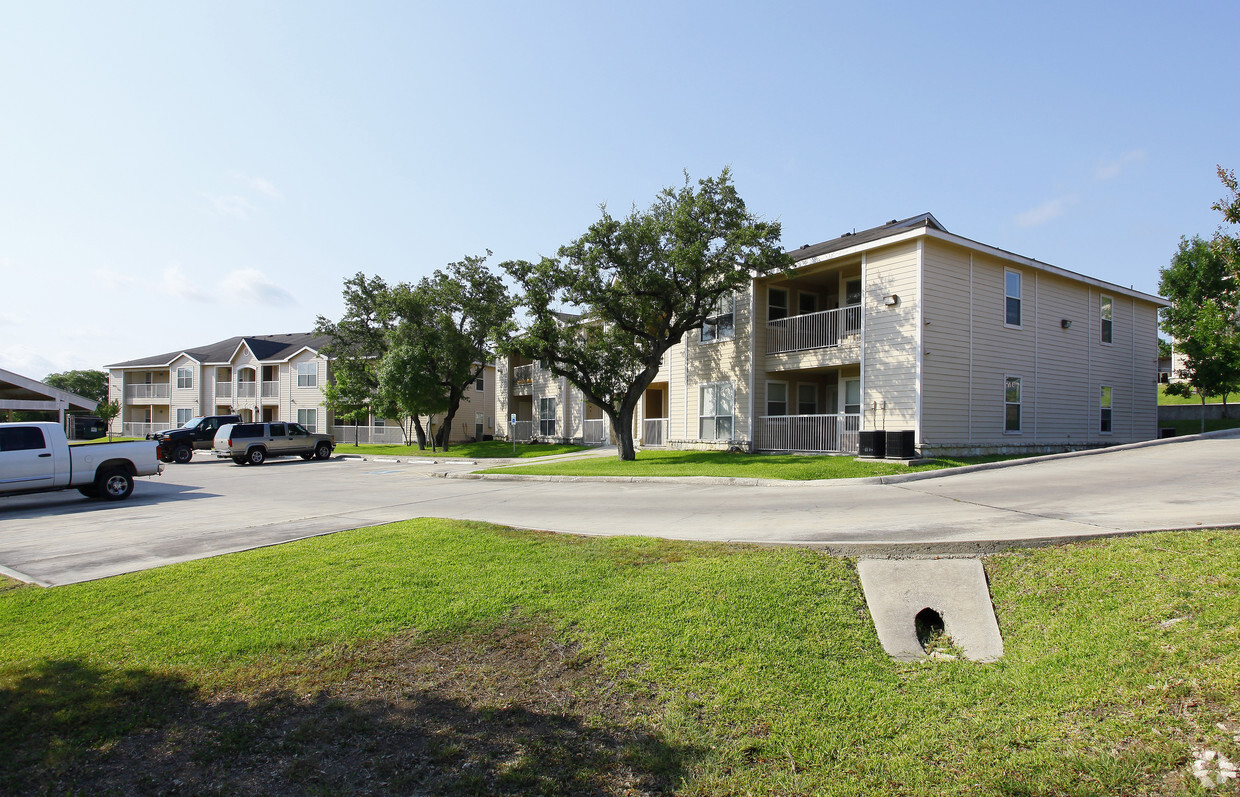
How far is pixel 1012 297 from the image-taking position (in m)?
21.4

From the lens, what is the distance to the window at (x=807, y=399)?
2483cm

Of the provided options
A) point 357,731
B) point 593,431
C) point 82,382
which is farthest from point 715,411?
point 82,382

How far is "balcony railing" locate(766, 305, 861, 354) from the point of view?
2156 cm

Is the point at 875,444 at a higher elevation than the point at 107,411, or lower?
lower

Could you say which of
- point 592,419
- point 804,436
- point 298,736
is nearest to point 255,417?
point 592,419

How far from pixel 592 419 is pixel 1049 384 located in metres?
18.9

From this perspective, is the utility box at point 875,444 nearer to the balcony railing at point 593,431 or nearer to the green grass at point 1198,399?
the balcony railing at point 593,431

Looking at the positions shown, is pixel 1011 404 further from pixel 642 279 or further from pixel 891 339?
pixel 642 279

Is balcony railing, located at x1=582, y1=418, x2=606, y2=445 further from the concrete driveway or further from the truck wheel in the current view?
the truck wheel

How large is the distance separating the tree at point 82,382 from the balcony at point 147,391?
37.8m

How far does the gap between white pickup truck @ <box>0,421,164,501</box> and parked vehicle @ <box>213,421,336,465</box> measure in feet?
46.2

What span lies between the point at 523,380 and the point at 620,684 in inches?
1384

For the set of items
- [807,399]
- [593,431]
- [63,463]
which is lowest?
[63,463]

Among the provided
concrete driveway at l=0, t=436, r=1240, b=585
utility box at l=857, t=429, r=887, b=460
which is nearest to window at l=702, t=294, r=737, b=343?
utility box at l=857, t=429, r=887, b=460
